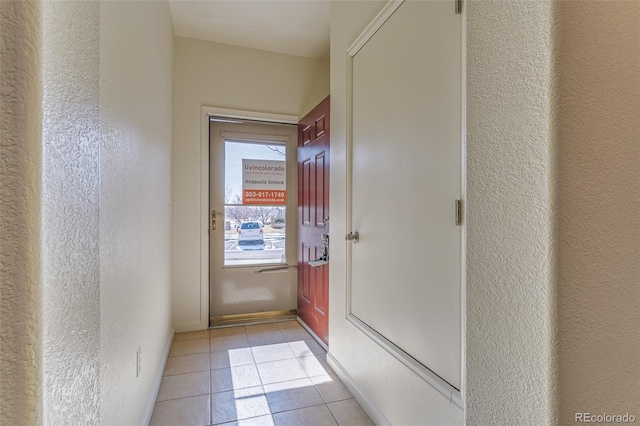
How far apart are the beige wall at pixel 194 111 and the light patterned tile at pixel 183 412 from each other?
3.70ft

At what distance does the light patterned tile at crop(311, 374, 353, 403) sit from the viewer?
1823mm

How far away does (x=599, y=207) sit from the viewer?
1.99 ft

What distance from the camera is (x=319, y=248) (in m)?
2.68

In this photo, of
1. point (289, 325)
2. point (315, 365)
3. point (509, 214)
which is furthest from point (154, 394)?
point (509, 214)

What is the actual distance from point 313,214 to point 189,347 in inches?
57.4

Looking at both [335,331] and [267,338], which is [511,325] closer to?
[335,331]

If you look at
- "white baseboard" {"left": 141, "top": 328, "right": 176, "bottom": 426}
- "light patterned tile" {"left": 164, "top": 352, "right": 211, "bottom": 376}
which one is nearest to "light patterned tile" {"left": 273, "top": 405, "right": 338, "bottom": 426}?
"white baseboard" {"left": 141, "top": 328, "right": 176, "bottom": 426}

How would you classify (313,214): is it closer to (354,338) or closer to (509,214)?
(354,338)

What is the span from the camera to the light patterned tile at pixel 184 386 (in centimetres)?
184

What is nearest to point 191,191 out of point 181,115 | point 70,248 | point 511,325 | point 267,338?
point 181,115

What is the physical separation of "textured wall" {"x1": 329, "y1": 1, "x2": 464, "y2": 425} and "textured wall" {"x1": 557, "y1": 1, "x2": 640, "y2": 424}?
580 millimetres

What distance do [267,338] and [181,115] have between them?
2.08 m

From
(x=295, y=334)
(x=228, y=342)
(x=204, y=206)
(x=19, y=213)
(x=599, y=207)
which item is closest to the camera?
(x=19, y=213)

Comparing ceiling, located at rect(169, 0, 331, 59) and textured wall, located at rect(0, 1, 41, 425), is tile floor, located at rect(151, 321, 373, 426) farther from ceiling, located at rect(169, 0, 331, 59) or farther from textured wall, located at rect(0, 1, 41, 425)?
ceiling, located at rect(169, 0, 331, 59)
